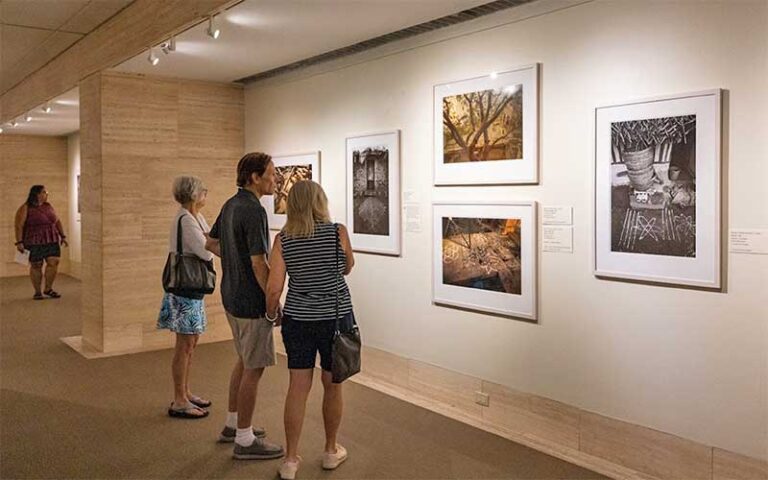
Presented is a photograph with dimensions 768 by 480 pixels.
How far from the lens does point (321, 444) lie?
4160 millimetres

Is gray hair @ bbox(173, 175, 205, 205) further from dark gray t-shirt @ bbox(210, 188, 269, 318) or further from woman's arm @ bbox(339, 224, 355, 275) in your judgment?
woman's arm @ bbox(339, 224, 355, 275)

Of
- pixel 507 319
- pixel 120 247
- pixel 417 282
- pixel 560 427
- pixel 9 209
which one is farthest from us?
pixel 9 209

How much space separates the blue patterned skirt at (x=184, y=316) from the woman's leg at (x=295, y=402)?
1235mm

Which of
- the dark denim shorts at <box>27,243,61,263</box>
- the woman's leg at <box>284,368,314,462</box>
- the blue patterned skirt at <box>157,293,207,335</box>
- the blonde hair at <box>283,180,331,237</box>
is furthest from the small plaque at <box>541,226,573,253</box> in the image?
the dark denim shorts at <box>27,243,61,263</box>

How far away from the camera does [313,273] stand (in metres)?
3.47

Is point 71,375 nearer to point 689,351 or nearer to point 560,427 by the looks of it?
point 560,427

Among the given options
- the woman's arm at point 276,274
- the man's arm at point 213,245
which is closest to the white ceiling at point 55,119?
the man's arm at point 213,245

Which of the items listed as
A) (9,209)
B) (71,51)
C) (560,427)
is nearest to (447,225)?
(560,427)

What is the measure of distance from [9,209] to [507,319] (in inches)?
451

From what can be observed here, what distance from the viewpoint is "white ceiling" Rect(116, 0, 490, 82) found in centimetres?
444

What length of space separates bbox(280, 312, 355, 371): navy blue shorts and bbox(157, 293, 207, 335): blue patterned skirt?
123 cm

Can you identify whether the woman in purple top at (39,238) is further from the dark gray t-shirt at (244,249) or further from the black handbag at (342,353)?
the black handbag at (342,353)

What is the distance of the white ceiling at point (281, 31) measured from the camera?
444cm

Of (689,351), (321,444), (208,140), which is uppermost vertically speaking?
(208,140)
